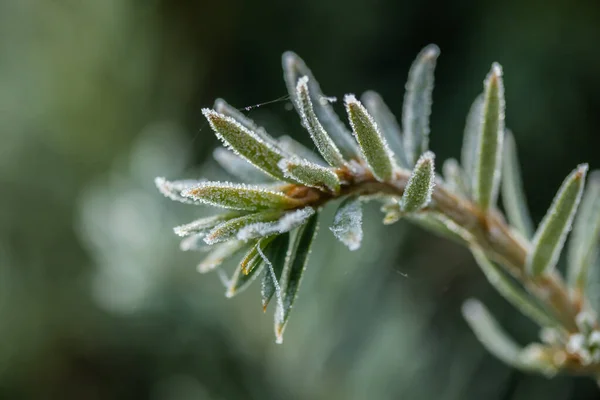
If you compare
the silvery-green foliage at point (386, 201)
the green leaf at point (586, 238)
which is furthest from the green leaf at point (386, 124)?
the green leaf at point (586, 238)

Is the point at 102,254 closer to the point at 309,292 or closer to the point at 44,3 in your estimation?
→ the point at 309,292

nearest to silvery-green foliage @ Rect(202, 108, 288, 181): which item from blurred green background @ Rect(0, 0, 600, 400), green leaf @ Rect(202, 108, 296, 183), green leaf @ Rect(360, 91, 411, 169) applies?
green leaf @ Rect(202, 108, 296, 183)

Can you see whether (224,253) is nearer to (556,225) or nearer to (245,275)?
(245,275)

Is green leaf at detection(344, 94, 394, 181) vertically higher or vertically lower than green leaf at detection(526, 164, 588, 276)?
higher

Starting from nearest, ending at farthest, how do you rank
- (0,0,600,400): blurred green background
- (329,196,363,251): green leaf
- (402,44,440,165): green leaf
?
(329,196,363,251): green leaf, (402,44,440,165): green leaf, (0,0,600,400): blurred green background

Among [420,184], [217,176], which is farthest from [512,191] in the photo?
[217,176]

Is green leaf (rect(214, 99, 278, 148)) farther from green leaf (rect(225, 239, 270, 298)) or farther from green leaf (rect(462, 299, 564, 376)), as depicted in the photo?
green leaf (rect(462, 299, 564, 376))
